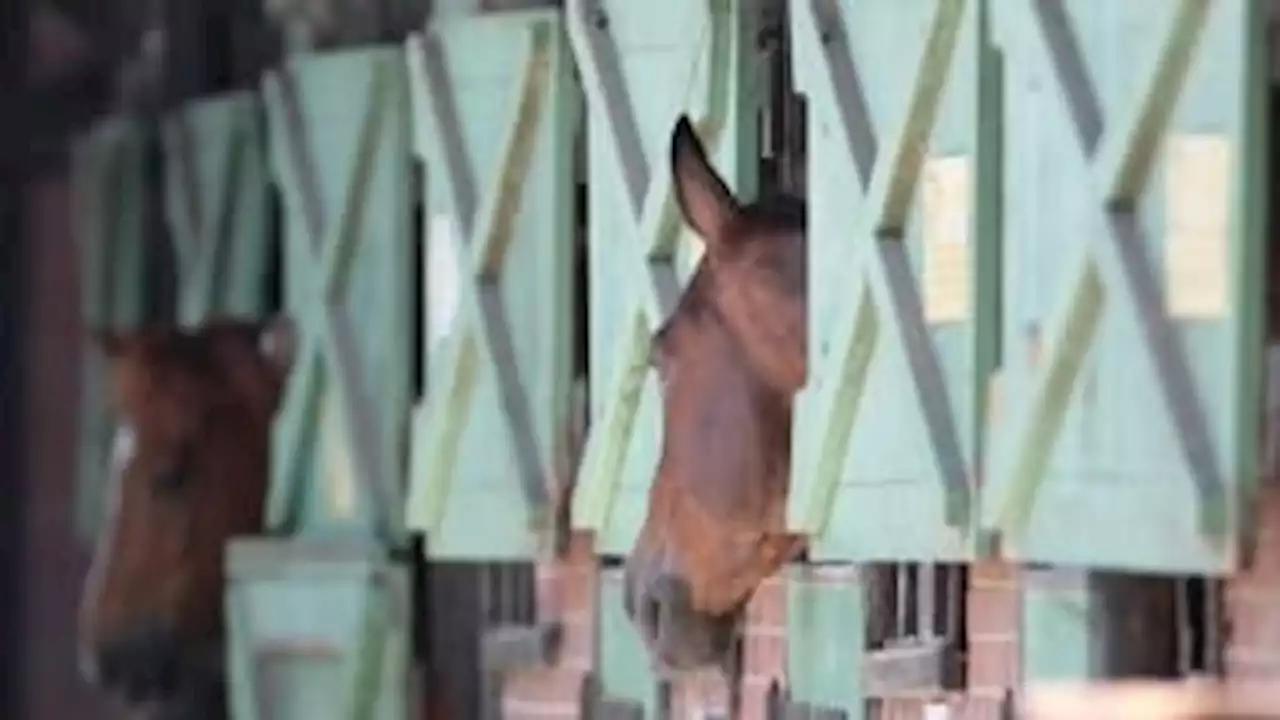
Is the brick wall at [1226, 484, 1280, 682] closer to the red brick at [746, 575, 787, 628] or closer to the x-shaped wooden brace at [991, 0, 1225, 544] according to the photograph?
the x-shaped wooden brace at [991, 0, 1225, 544]

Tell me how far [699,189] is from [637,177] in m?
0.48

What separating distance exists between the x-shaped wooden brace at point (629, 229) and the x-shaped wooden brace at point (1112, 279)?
34.9 inches

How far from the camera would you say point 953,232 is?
4.13 metres

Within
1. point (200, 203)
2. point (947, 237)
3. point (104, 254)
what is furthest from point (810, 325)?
point (104, 254)

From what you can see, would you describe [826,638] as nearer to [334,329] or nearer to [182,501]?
[334,329]

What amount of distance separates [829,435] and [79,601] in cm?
375

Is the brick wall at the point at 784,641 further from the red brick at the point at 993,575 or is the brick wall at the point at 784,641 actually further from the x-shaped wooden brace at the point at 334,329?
the x-shaped wooden brace at the point at 334,329

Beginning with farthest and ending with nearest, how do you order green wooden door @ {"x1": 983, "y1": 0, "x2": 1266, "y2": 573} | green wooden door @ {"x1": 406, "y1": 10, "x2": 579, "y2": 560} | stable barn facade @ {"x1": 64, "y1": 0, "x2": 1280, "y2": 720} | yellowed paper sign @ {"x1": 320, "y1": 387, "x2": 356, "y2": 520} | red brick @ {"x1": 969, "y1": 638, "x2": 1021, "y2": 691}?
1. yellowed paper sign @ {"x1": 320, "y1": 387, "x2": 356, "y2": 520}
2. green wooden door @ {"x1": 406, "y1": 10, "x2": 579, "y2": 560}
3. red brick @ {"x1": 969, "y1": 638, "x2": 1021, "y2": 691}
4. stable barn facade @ {"x1": 64, "y1": 0, "x2": 1280, "y2": 720}
5. green wooden door @ {"x1": 983, "y1": 0, "x2": 1266, "y2": 573}

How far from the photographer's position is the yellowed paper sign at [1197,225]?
362 centimetres

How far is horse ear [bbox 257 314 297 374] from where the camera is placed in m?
6.28

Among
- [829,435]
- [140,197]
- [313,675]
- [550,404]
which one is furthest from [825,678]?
[140,197]

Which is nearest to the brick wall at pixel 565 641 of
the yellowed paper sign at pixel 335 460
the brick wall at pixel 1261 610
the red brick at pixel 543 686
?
the red brick at pixel 543 686

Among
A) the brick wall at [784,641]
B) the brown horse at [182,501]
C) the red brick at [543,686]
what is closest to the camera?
the brick wall at [784,641]

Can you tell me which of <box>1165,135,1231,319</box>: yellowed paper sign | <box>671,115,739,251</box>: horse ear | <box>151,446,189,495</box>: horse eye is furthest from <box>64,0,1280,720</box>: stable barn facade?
<box>151,446,189,495</box>: horse eye
